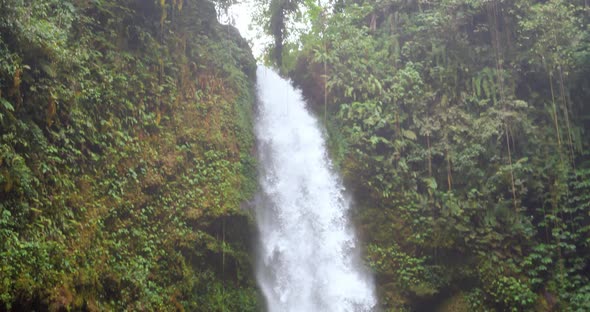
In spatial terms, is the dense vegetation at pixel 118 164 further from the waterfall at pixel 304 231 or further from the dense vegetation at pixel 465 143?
the dense vegetation at pixel 465 143

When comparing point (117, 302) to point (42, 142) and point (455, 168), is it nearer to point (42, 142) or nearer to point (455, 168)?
point (42, 142)

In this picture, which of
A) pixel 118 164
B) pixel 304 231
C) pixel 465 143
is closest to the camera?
pixel 118 164

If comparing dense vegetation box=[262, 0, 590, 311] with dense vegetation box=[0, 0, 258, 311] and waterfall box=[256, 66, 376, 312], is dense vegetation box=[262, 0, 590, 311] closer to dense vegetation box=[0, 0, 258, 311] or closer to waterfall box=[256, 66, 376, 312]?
waterfall box=[256, 66, 376, 312]

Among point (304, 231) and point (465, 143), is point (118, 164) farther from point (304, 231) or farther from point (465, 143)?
point (465, 143)

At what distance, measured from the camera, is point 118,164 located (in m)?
10.5

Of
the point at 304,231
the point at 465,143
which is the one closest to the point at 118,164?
the point at 304,231

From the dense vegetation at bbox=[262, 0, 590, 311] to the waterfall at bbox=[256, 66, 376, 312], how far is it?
0.61 m

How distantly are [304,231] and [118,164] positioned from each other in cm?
481

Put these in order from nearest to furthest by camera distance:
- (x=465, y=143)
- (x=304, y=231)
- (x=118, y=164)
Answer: (x=118, y=164) → (x=304, y=231) → (x=465, y=143)

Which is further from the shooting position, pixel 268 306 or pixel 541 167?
pixel 541 167

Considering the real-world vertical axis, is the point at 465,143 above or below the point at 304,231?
above

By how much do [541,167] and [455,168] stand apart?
2322 mm

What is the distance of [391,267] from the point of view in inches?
500

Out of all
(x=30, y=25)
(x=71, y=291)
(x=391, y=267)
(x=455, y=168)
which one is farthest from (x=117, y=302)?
(x=455, y=168)
